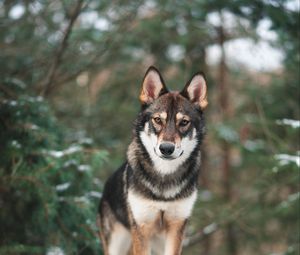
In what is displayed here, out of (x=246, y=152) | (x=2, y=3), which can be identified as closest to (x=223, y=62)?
(x=246, y=152)

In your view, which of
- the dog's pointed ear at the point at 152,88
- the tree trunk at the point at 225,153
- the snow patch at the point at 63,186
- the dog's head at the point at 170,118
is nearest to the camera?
the dog's head at the point at 170,118

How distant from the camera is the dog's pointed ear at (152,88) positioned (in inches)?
208

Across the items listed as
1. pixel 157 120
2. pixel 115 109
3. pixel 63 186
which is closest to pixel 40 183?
pixel 63 186

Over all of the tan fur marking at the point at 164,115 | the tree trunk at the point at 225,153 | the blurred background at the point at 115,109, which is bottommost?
the tree trunk at the point at 225,153

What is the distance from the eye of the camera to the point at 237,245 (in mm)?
A: 12484

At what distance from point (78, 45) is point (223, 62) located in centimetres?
416

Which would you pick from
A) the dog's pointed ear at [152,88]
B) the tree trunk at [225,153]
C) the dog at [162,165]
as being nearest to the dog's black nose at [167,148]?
the dog at [162,165]

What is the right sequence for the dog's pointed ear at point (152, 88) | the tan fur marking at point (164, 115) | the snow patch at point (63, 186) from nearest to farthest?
the tan fur marking at point (164, 115) < the dog's pointed ear at point (152, 88) < the snow patch at point (63, 186)

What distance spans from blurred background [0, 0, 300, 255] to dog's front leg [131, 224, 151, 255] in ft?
3.51

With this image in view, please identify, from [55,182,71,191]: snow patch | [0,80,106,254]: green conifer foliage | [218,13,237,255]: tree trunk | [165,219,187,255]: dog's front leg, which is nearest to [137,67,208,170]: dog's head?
[165,219,187,255]: dog's front leg

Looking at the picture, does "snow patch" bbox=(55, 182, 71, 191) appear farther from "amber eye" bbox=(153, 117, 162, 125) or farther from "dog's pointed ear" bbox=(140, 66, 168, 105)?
"amber eye" bbox=(153, 117, 162, 125)

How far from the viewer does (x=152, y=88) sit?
5.39m

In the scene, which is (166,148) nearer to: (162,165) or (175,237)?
(162,165)

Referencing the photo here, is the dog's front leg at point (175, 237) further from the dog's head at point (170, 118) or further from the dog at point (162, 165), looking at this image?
the dog's head at point (170, 118)
